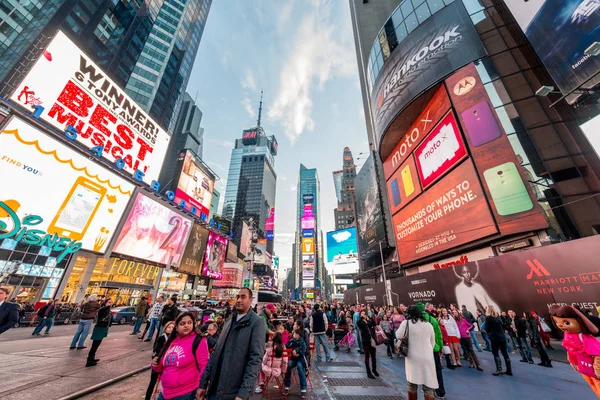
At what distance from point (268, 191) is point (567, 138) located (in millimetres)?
123649

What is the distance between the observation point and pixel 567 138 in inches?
527

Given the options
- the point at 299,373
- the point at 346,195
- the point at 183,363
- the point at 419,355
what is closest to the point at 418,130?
the point at 419,355

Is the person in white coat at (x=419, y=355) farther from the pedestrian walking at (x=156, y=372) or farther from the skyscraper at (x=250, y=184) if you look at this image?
the skyscraper at (x=250, y=184)

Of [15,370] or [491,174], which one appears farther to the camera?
[491,174]

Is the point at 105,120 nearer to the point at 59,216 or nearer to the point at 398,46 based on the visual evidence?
the point at 59,216

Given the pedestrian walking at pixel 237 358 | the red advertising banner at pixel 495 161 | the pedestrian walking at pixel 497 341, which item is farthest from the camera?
the red advertising banner at pixel 495 161

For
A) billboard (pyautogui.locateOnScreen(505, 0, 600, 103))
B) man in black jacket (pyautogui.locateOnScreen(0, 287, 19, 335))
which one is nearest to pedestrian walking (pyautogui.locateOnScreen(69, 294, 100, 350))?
man in black jacket (pyautogui.locateOnScreen(0, 287, 19, 335))

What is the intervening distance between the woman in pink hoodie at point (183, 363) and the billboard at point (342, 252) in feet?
141

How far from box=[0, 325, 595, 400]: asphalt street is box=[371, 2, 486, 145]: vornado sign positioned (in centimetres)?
1987

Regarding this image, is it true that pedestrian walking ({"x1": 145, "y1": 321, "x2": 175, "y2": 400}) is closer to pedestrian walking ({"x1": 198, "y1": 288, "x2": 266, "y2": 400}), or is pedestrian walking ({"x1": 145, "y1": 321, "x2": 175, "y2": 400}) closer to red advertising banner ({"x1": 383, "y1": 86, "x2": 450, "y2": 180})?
pedestrian walking ({"x1": 198, "y1": 288, "x2": 266, "y2": 400})

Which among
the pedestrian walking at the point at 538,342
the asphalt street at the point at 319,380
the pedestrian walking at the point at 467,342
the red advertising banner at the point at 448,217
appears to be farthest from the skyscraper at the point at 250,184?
the pedestrian walking at the point at 538,342

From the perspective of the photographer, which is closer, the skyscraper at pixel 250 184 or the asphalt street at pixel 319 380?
the asphalt street at pixel 319 380

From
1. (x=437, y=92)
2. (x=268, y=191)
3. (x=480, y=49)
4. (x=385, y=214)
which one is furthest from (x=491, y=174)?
(x=268, y=191)

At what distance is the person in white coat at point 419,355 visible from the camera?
155 inches
